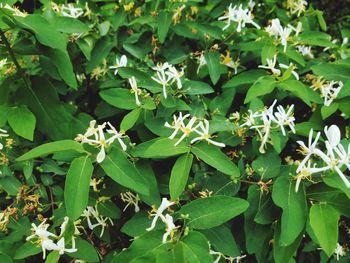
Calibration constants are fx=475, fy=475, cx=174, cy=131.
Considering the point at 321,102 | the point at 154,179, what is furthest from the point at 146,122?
the point at 321,102

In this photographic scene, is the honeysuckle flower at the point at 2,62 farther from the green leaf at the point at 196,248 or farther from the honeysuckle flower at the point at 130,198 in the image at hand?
the green leaf at the point at 196,248

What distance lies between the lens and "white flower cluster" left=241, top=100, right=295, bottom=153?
147cm

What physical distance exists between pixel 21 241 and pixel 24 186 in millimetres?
181

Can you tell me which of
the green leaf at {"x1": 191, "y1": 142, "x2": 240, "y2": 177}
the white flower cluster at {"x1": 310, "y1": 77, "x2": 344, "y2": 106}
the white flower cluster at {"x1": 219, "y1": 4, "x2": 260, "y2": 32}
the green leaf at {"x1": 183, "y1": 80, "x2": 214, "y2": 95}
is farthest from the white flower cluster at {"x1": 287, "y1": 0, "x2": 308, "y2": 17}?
the green leaf at {"x1": 191, "y1": 142, "x2": 240, "y2": 177}

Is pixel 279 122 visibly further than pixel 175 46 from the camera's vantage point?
No

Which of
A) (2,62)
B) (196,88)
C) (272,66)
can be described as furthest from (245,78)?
(2,62)

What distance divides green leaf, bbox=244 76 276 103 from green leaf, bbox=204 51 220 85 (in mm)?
227

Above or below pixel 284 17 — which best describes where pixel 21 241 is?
below

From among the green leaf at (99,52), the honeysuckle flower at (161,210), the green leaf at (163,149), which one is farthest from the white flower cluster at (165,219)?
the green leaf at (99,52)

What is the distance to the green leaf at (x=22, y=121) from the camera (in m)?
1.58

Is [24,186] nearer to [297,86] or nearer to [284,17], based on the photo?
[297,86]

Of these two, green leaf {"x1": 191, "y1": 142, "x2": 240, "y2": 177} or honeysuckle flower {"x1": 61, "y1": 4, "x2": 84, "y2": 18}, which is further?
honeysuckle flower {"x1": 61, "y1": 4, "x2": 84, "y2": 18}

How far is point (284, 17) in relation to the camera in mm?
2281

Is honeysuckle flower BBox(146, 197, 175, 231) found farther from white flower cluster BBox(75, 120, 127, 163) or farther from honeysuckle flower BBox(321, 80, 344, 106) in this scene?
honeysuckle flower BBox(321, 80, 344, 106)
